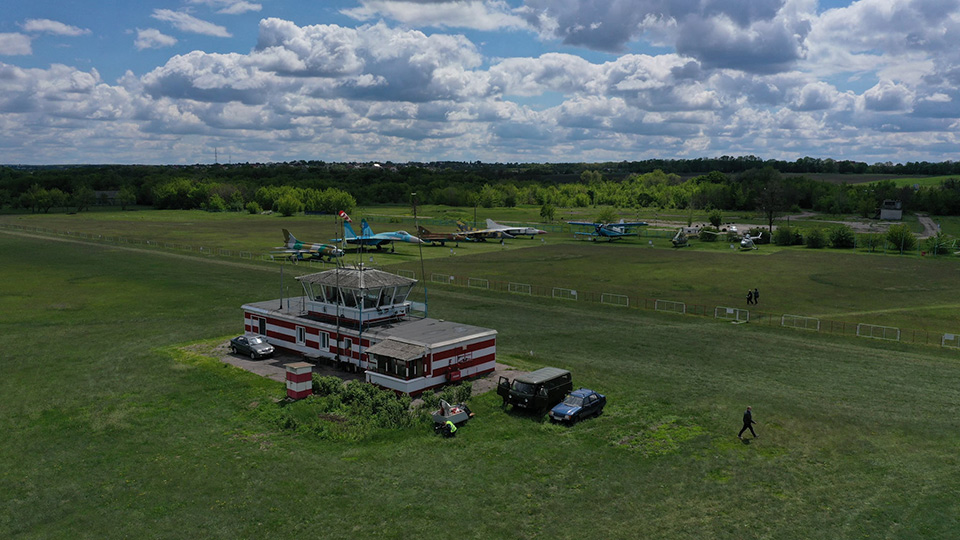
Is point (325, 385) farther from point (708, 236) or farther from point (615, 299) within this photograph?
point (708, 236)

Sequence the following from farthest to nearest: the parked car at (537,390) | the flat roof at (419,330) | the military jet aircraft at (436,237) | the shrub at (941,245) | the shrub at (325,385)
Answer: the military jet aircraft at (436,237)
the shrub at (941,245)
the flat roof at (419,330)
the shrub at (325,385)
the parked car at (537,390)

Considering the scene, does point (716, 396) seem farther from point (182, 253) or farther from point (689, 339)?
point (182, 253)

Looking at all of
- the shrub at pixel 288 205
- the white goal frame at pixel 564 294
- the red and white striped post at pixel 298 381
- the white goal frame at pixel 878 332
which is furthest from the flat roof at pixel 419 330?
the shrub at pixel 288 205

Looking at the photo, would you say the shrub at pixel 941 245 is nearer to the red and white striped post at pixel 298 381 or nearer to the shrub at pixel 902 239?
the shrub at pixel 902 239

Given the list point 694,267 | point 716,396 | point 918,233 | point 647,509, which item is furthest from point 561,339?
point 918,233

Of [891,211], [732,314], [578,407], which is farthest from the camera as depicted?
[891,211]

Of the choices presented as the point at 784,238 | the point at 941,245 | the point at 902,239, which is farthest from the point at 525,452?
the point at 784,238
